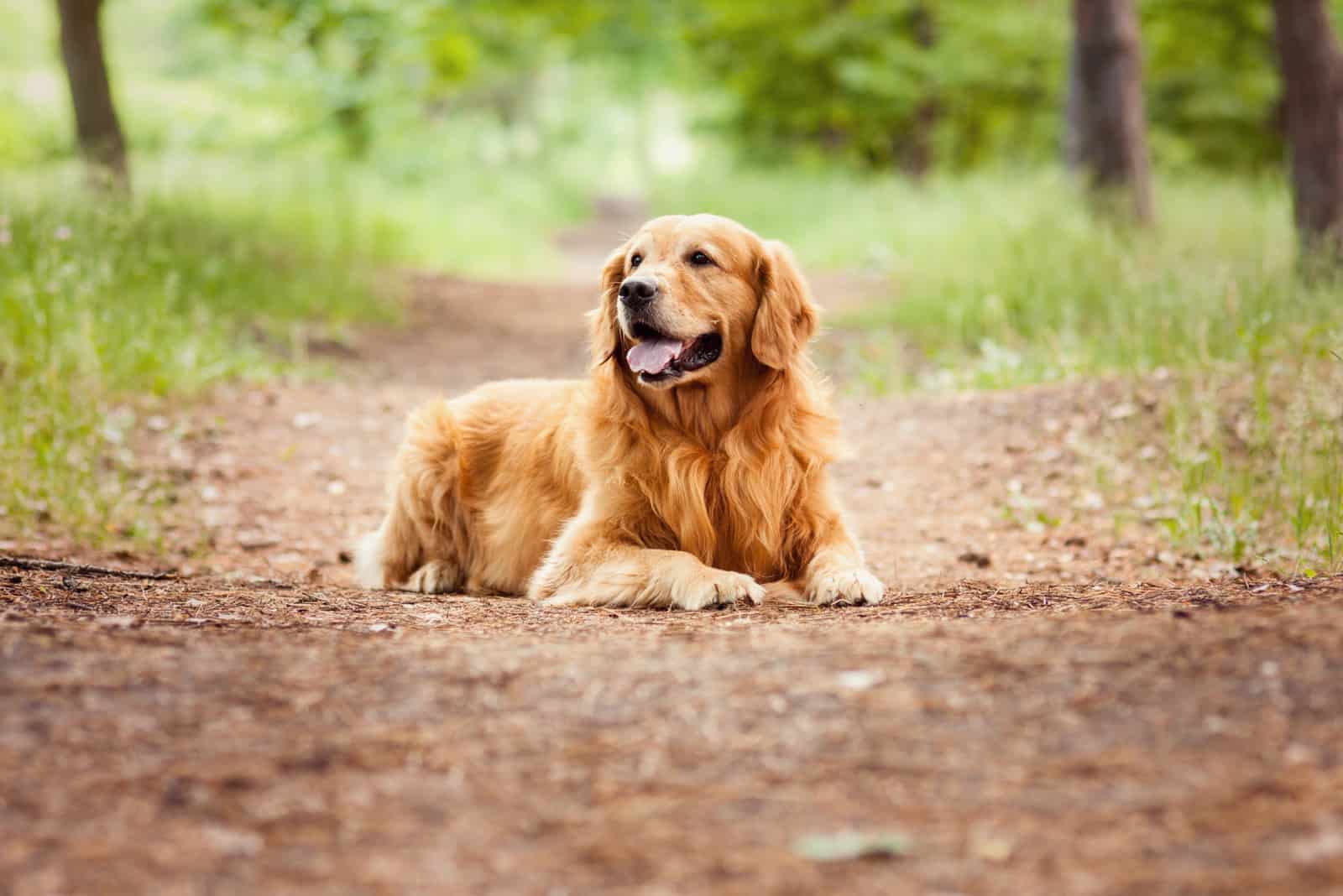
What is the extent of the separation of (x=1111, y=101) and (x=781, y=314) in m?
7.56

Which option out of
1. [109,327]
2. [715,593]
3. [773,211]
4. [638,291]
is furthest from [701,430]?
[773,211]

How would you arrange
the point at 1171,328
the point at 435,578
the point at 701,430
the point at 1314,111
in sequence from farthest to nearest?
the point at 1314,111 → the point at 1171,328 → the point at 435,578 → the point at 701,430

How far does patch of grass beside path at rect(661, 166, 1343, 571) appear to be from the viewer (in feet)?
14.9

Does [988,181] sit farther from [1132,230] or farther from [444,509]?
[444,509]

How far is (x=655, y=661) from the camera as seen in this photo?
8.39 ft

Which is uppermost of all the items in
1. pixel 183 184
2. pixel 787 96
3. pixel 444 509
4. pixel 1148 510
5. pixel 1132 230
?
pixel 787 96

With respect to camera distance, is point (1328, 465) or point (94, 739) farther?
point (1328, 465)

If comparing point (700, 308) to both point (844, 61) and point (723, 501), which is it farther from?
point (844, 61)

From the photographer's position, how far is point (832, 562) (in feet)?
12.7

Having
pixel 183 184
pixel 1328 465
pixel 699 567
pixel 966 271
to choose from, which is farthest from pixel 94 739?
pixel 183 184

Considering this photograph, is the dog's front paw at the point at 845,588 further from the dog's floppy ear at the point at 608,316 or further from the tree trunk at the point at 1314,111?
the tree trunk at the point at 1314,111

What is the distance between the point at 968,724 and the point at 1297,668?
0.65 metres

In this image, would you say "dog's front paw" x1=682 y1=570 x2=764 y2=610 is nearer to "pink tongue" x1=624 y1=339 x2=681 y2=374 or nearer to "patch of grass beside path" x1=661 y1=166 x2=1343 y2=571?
"pink tongue" x1=624 y1=339 x2=681 y2=374

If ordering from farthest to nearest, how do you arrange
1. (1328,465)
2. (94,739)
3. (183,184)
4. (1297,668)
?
(183,184) → (1328,465) → (1297,668) → (94,739)
